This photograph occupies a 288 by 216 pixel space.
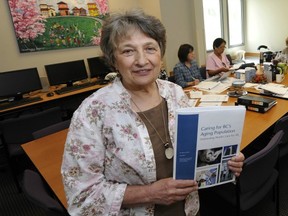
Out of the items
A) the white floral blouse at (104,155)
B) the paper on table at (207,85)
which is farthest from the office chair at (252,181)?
the paper on table at (207,85)

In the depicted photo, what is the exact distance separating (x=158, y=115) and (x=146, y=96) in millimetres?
93

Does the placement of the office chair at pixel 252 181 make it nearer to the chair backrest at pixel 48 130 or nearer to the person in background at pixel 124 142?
the person in background at pixel 124 142

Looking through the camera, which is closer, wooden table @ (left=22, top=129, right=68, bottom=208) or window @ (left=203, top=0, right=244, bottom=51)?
wooden table @ (left=22, top=129, right=68, bottom=208)

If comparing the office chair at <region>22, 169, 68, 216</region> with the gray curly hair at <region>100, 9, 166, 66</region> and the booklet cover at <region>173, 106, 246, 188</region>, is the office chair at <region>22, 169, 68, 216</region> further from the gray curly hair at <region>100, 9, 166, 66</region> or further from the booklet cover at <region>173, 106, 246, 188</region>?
the gray curly hair at <region>100, 9, 166, 66</region>

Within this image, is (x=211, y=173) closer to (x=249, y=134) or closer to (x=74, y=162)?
(x=74, y=162)

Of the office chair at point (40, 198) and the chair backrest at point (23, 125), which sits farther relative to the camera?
the chair backrest at point (23, 125)

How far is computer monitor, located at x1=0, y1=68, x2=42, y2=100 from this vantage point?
3.22 meters

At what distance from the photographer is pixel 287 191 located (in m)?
2.00

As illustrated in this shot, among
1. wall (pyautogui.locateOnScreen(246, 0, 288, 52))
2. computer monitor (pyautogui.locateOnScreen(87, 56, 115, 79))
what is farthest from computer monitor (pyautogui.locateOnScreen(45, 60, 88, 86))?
wall (pyautogui.locateOnScreen(246, 0, 288, 52))

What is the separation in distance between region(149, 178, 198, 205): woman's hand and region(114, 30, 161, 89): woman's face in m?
0.37

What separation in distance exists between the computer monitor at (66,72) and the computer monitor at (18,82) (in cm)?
21

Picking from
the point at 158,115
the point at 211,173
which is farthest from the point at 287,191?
the point at 158,115

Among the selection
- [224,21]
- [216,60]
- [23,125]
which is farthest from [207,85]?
[224,21]

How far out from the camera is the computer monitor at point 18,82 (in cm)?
322
